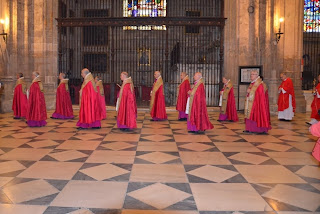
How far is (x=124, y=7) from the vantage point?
2212cm

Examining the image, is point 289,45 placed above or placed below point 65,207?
above

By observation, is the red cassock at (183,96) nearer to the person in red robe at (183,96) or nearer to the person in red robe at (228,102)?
the person in red robe at (183,96)

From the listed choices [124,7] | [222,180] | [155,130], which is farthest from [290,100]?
[124,7]

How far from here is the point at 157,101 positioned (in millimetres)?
10398

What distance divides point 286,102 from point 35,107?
753cm

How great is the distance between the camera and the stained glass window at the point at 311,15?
20.2 m

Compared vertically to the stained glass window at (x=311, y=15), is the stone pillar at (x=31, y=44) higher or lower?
lower

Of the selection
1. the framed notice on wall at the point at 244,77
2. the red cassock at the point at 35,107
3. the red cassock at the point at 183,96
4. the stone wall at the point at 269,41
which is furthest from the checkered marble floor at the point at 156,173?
the stone wall at the point at 269,41

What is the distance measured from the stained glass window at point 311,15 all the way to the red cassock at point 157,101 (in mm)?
13807

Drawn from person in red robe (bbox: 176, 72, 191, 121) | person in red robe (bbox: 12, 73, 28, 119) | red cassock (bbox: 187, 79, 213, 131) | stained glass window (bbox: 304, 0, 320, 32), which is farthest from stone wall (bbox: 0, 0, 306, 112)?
stained glass window (bbox: 304, 0, 320, 32)

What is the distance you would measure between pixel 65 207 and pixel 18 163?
2102 mm

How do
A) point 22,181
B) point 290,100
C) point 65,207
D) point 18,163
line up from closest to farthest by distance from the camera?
point 65,207 → point 22,181 → point 18,163 → point 290,100

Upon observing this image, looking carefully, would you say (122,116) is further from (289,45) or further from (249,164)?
(289,45)

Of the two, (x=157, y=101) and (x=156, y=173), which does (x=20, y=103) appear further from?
(x=156, y=173)
